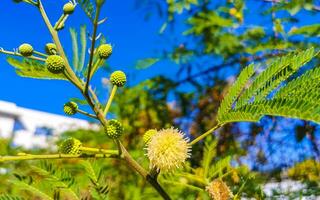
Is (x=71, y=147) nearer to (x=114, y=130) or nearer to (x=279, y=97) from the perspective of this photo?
(x=114, y=130)

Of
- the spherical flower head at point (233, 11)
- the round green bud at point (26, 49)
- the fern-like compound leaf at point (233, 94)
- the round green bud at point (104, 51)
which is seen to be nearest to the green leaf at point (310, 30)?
the spherical flower head at point (233, 11)

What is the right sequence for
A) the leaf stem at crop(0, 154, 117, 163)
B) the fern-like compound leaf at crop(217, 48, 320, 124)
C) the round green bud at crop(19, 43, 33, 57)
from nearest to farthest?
the fern-like compound leaf at crop(217, 48, 320, 124)
the leaf stem at crop(0, 154, 117, 163)
the round green bud at crop(19, 43, 33, 57)

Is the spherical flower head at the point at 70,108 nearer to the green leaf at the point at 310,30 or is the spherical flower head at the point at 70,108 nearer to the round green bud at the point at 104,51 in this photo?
the round green bud at the point at 104,51

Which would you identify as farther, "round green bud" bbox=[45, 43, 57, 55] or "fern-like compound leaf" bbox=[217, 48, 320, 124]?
"round green bud" bbox=[45, 43, 57, 55]

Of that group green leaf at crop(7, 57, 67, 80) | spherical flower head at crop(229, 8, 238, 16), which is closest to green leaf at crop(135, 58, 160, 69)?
spherical flower head at crop(229, 8, 238, 16)

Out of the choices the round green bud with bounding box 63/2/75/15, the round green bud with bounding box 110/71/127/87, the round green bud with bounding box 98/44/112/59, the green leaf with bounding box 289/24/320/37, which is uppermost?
the green leaf with bounding box 289/24/320/37

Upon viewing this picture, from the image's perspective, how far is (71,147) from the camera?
1.01 m

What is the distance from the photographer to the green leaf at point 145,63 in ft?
11.7

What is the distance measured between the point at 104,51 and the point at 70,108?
0.15m

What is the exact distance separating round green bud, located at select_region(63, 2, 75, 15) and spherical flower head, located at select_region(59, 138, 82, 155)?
0.29m

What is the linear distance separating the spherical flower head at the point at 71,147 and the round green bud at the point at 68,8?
29cm

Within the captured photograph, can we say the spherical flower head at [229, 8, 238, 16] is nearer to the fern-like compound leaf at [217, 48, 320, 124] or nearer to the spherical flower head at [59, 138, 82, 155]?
the fern-like compound leaf at [217, 48, 320, 124]

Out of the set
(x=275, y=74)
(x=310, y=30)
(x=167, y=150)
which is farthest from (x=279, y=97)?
(x=310, y=30)

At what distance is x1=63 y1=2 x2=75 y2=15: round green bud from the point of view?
1.10 meters
